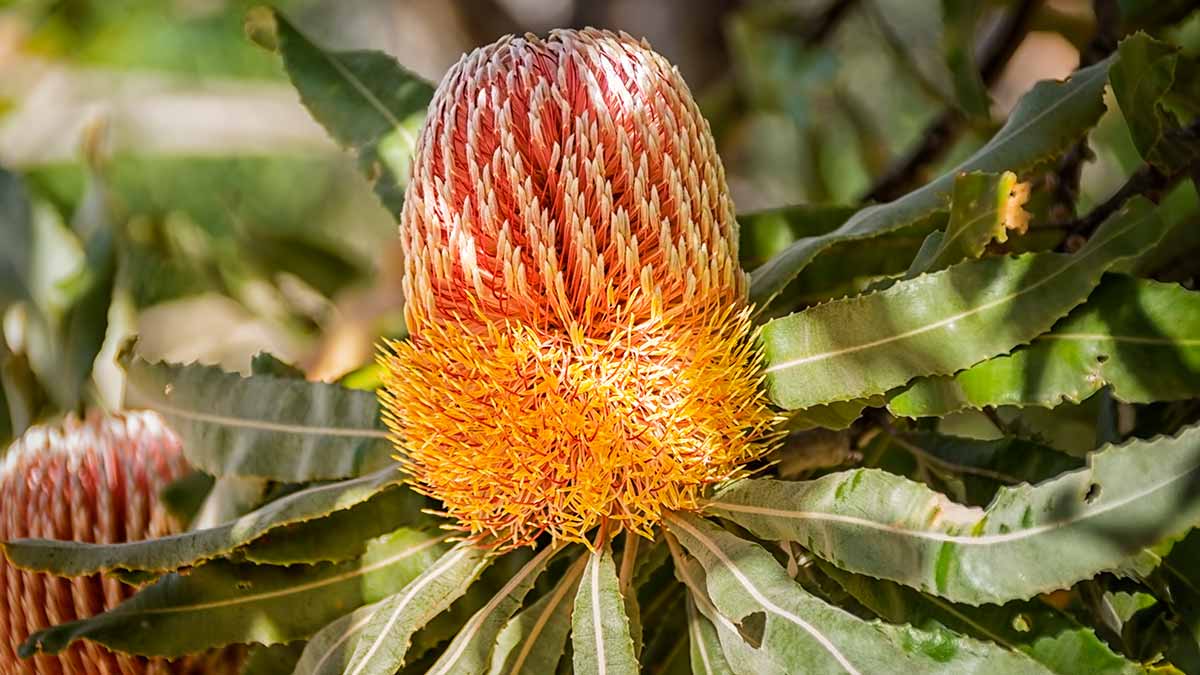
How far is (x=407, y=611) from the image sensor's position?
2.12 ft

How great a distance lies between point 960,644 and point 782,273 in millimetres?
257

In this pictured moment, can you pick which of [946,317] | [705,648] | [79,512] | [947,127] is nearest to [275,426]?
[79,512]

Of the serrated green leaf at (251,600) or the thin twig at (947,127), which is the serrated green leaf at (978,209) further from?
the thin twig at (947,127)

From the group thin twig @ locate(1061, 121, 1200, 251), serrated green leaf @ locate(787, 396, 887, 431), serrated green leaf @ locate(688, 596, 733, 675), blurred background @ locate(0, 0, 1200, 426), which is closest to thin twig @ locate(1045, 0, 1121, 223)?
blurred background @ locate(0, 0, 1200, 426)

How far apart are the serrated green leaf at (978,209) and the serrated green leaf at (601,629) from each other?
0.26 metres

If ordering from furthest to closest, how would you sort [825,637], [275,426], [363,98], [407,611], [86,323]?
[86,323] < [363,98] < [275,426] < [407,611] < [825,637]

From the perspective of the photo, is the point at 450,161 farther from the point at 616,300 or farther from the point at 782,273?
the point at 782,273

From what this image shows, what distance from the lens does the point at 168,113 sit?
3.33m

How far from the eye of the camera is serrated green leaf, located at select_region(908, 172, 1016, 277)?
1.92 ft

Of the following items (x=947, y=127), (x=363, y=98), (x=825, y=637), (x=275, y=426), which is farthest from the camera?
(x=947, y=127)

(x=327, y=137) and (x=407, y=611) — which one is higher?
(x=327, y=137)

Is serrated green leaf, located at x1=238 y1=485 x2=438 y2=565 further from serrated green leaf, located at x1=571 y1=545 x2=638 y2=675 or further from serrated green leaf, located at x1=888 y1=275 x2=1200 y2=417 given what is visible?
serrated green leaf, located at x1=888 y1=275 x2=1200 y2=417

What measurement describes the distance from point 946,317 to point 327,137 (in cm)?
54

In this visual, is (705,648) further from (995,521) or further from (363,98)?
(363,98)
